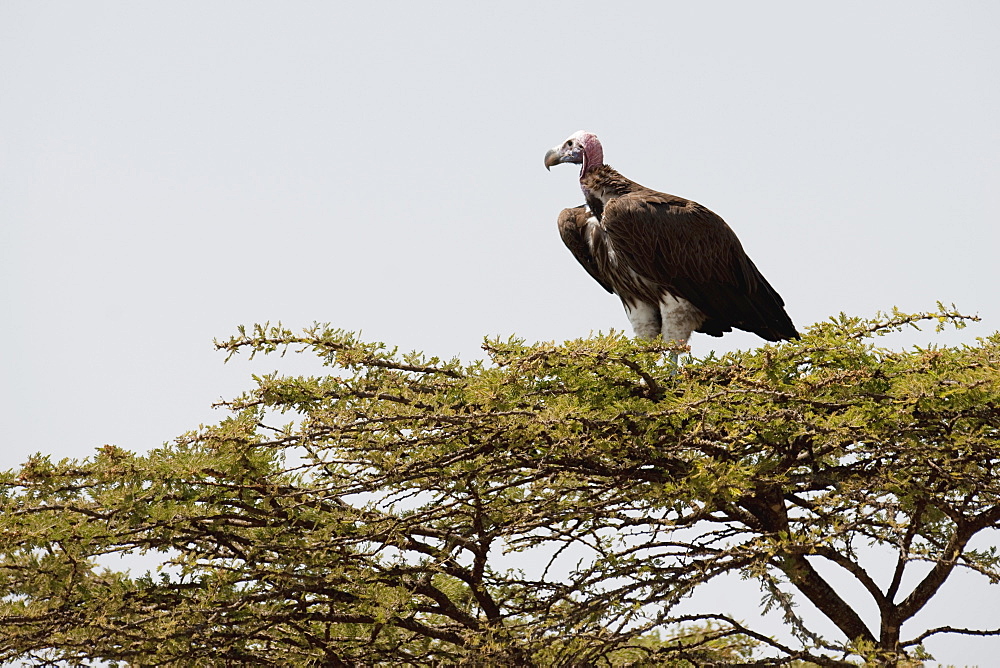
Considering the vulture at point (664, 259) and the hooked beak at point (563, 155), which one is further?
the hooked beak at point (563, 155)

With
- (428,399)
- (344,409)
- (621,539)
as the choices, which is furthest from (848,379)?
(344,409)

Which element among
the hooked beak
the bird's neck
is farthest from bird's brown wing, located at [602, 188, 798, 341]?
the hooked beak

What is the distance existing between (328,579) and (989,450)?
11.7ft

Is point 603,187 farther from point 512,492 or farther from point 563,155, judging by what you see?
point 512,492

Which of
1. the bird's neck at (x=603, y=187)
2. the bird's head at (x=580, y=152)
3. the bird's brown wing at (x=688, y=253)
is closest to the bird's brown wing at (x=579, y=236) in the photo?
the bird's neck at (x=603, y=187)

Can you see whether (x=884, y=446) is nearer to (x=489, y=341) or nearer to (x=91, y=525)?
(x=489, y=341)

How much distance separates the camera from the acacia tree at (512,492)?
542 cm

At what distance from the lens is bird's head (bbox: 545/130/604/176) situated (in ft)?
27.2

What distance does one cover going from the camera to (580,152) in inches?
329

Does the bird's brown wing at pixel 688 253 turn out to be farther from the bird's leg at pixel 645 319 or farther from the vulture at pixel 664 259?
the bird's leg at pixel 645 319

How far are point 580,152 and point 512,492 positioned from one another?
10.0 feet

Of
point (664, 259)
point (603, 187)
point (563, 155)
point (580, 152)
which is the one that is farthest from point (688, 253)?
point (563, 155)

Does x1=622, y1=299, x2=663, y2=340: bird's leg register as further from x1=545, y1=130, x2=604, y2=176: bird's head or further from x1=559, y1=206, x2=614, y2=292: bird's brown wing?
x1=545, y1=130, x2=604, y2=176: bird's head

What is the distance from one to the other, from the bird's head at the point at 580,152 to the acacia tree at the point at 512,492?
2.57 meters
